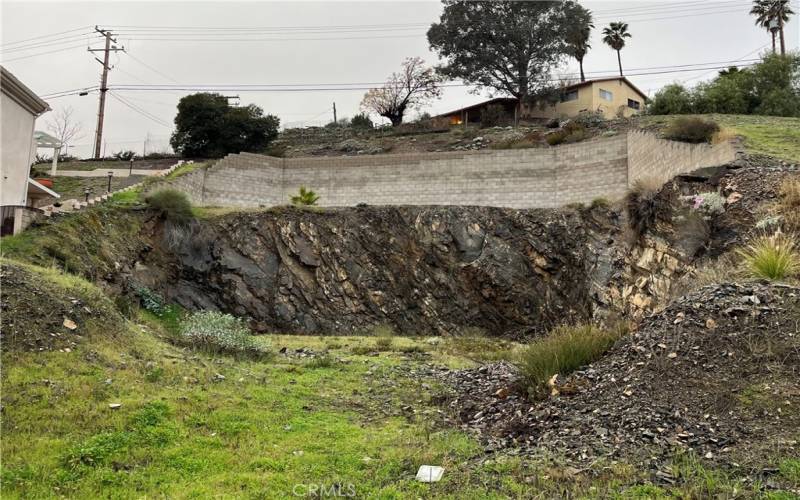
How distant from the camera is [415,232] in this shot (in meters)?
24.8

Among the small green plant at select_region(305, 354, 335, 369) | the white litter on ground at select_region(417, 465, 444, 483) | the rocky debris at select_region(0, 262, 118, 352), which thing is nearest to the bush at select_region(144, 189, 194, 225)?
the rocky debris at select_region(0, 262, 118, 352)

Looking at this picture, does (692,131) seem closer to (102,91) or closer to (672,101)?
(672,101)

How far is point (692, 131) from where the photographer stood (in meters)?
21.7

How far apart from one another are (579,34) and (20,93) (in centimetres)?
4041

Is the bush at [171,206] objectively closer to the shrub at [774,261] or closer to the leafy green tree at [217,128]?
the leafy green tree at [217,128]

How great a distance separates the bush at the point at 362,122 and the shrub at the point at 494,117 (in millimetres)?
9758

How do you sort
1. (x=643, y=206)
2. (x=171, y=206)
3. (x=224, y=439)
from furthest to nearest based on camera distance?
(x=171, y=206) → (x=643, y=206) → (x=224, y=439)

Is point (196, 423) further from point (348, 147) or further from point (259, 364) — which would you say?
point (348, 147)

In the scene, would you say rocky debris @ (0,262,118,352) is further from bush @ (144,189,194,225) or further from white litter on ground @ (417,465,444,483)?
bush @ (144,189,194,225)

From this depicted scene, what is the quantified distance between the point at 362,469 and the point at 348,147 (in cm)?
3418

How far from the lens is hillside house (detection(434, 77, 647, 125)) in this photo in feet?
139

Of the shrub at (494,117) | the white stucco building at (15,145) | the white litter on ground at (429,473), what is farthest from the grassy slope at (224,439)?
the shrub at (494,117)

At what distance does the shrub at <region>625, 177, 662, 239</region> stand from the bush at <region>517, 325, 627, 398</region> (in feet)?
33.5

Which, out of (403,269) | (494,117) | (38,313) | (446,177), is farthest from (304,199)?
(494,117)
